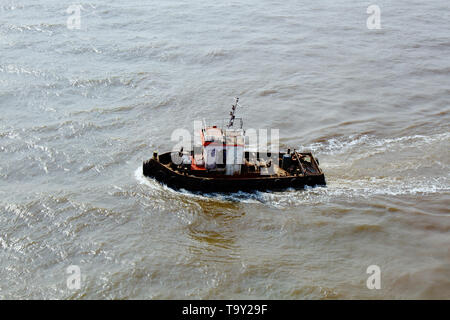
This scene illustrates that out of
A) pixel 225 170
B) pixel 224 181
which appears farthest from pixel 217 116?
pixel 224 181

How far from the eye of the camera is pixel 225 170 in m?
22.0

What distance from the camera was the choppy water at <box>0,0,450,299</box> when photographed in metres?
16.9

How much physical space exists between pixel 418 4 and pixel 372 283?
5476 centimetres

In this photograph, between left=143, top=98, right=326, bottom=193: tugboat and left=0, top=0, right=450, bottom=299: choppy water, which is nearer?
left=0, top=0, right=450, bottom=299: choppy water

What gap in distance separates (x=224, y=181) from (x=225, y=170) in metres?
0.69

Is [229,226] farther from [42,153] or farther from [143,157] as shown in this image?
[42,153]

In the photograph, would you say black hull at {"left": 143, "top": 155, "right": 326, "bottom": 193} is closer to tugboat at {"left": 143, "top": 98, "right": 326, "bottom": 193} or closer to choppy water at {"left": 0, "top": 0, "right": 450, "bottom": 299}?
tugboat at {"left": 143, "top": 98, "right": 326, "bottom": 193}

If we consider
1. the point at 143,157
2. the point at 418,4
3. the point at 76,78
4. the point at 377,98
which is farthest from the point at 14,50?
the point at 418,4

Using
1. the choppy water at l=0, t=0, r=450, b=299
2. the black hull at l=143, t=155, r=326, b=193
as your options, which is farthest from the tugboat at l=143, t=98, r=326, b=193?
the choppy water at l=0, t=0, r=450, b=299

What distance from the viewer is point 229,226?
782 inches

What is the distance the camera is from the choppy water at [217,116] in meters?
16.9

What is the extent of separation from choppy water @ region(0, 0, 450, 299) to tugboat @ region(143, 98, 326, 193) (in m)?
0.64

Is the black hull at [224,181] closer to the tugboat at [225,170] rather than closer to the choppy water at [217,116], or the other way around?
the tugboat at [225,170]

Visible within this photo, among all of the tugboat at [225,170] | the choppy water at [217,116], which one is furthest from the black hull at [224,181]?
the choppy water at [217,116]
